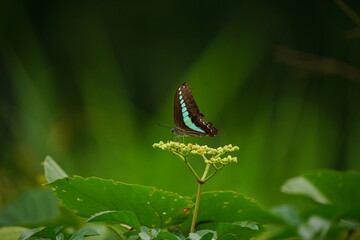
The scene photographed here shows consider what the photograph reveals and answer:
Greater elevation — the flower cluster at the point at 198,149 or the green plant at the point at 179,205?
the flower cluster at the point at 198,149

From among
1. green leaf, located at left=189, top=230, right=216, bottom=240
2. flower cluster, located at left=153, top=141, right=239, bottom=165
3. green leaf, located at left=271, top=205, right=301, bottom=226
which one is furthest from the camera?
flower cluster, located at left=153, top=141, right=239, bottom=165

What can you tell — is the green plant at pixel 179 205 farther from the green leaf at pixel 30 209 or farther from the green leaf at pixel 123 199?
the green leaf at pixel 30 209

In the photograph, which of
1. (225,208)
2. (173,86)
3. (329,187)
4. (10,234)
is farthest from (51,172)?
(173,86)

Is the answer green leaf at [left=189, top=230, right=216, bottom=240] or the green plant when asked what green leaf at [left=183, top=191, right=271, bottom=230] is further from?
green leaf at [left=189, top=230, right=216, bottom=240]

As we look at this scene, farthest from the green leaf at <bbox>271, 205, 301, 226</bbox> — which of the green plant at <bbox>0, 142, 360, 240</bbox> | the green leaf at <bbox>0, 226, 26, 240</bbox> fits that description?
the green leaf at <bbox>0, 226, 26, 240</bbox>

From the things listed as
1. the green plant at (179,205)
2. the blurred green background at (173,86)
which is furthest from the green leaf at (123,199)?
the blurred green background at (173,86)

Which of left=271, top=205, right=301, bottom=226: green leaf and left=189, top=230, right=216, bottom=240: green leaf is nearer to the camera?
left=271, top=205, right=301, bottom=226: green leaf

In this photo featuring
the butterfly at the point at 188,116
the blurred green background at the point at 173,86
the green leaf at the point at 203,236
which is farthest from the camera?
the blurred green background at the point at 173,86
